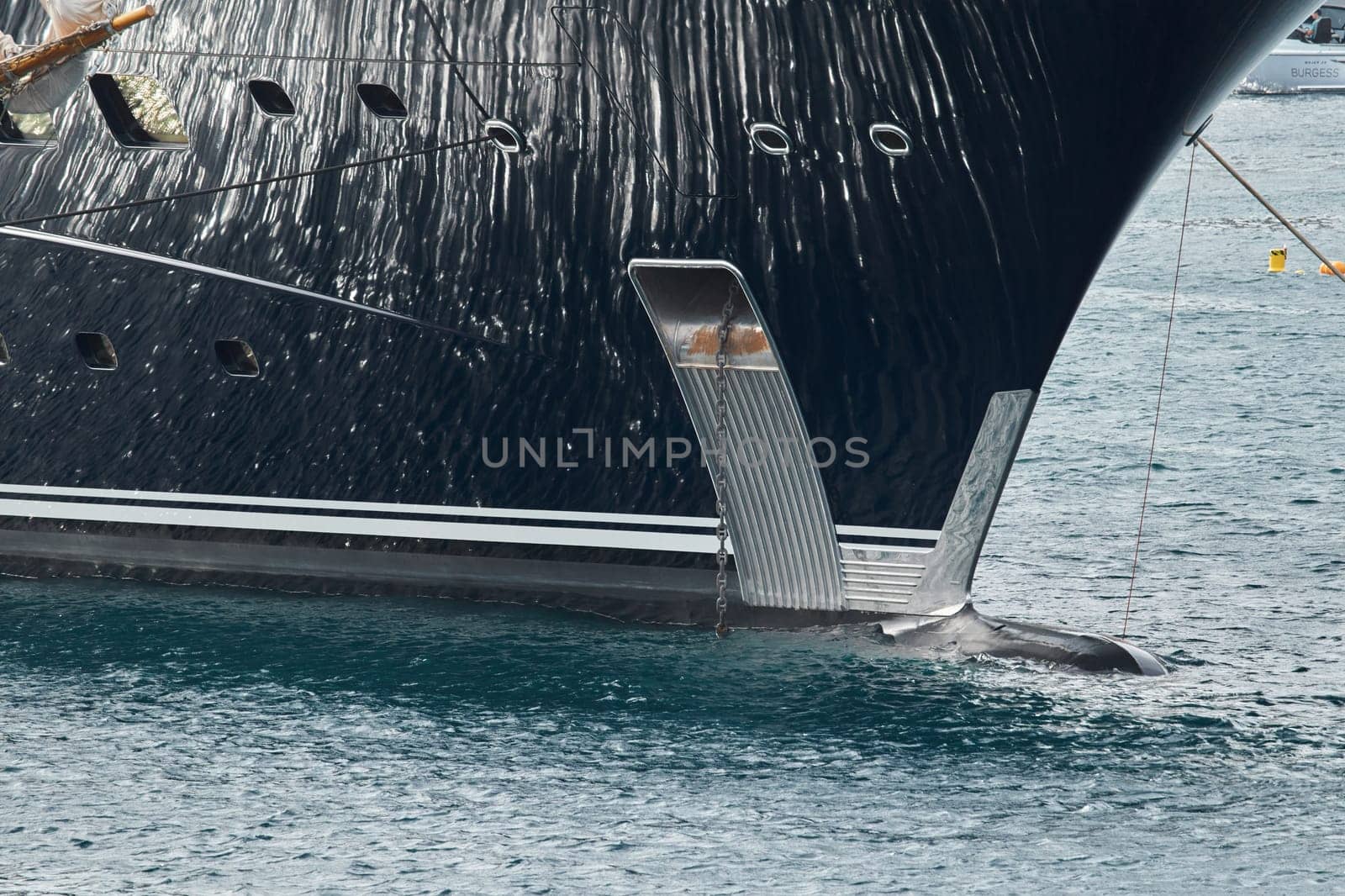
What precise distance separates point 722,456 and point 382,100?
2.62 metres

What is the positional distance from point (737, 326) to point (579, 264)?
89 cm

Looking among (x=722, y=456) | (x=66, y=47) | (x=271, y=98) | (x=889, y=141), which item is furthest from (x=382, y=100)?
(x=889, y=141)

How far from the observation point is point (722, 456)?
8.90 meters

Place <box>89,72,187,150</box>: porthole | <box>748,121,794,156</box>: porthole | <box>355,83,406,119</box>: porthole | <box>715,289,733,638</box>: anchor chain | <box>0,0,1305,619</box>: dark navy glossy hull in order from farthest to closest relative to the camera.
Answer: <box>89,72,187,150</box>: porthole
<box>355,83,406,119</box>: porthole
<box>715,289,733,638</box>: anchor chain
<box>748,121,794,156</box>: porthole
<box>0,0,1305,619</box>: dark navy glossy hull

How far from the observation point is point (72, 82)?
9.13 meters

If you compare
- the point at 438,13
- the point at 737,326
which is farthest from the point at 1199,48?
the point at 438,13

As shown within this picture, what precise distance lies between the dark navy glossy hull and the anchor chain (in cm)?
11

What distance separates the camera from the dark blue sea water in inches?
261

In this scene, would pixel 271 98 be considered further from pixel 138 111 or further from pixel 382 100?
pixel 138 111

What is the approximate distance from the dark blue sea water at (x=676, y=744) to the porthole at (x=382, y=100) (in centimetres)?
280

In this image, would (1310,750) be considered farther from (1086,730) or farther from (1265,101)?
(1265,101)

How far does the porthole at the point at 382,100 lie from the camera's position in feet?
29.3

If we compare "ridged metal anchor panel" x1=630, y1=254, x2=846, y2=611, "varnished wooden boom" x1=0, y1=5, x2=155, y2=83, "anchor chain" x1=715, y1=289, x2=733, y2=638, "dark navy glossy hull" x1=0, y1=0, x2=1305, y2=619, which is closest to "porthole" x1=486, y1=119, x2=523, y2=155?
"dark navy glossy hull" x1=0, y1=0, x2=1305, y2=619
